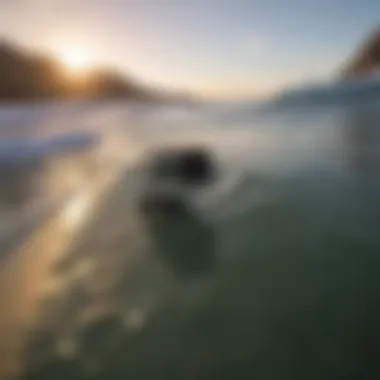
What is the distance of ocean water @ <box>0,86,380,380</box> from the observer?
25.4 inches

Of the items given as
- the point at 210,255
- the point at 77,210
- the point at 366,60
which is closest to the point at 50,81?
the point at 77,210

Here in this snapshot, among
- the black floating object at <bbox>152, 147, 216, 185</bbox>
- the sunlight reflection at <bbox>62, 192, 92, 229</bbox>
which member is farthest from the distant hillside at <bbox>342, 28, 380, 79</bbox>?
the sunlight reflection at <bbox>62, 192, 92, 229</bbox>

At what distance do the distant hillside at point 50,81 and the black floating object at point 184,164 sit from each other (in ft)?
0.50

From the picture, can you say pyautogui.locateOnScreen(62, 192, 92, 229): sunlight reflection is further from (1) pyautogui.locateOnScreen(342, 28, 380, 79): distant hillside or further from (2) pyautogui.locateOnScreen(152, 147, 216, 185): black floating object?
(1) pyautogui.locateOnScreen(342, 28, 380, 79): distant hillside

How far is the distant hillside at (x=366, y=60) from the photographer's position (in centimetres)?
98

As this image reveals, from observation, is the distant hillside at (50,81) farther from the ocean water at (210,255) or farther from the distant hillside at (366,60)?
the distant hillside at (366,60)

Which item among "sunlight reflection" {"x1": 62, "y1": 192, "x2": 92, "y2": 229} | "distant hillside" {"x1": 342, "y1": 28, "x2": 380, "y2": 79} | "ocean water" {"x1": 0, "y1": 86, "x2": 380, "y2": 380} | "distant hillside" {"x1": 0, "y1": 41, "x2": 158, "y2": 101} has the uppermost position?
"distant hillside" {"x1": 342, "y1": 28, "x2": 380, "y2": 79}

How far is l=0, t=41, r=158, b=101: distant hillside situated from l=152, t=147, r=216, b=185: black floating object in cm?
15

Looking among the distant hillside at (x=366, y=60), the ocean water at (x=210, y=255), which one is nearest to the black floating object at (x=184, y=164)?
the ocean water at (x=210, y=255)

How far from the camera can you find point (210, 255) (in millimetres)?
933

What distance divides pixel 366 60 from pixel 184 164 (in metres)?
0.49

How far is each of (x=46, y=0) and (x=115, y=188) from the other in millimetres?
481

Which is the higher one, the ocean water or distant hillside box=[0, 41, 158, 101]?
distant hillside box=[0, 41, 158, 101]

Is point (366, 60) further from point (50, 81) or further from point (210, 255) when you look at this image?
point (50, 81)
